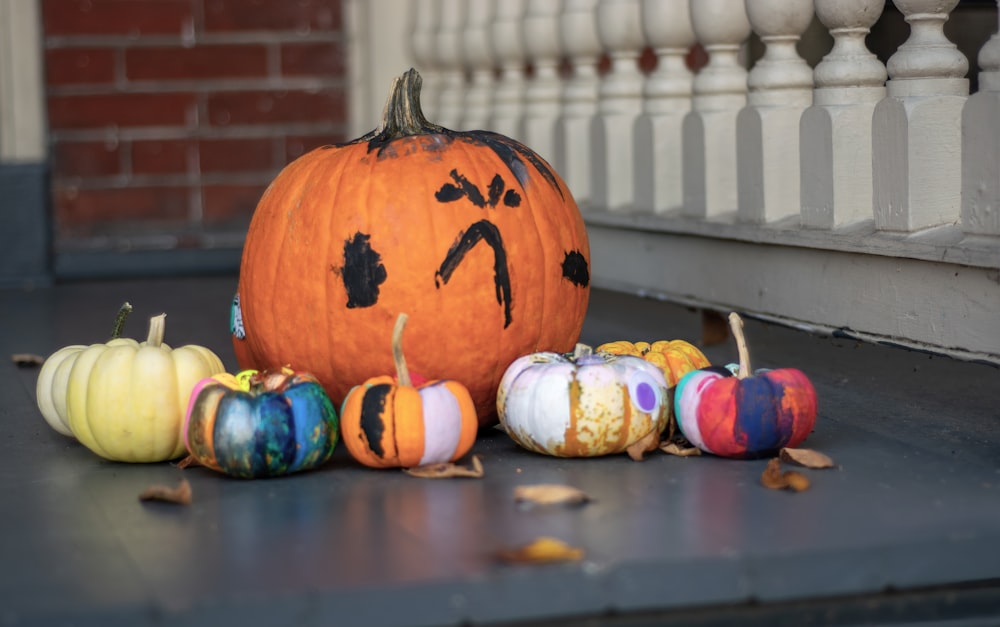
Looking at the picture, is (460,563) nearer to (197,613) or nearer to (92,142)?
(197,613)

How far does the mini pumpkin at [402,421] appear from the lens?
2.26 m

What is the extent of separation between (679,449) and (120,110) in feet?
12.9

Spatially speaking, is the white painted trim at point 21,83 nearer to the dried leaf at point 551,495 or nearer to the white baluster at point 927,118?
the white baluster at point 927,118

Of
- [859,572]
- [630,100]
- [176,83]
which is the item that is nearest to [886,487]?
[859,572]

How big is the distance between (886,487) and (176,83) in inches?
168

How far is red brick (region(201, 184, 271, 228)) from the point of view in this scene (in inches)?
230

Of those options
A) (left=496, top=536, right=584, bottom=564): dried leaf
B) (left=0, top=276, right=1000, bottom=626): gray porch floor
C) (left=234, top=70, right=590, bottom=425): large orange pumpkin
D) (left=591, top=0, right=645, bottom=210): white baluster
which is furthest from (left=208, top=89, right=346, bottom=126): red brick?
(left=496, top=536, right=584, bottom=564): dried leaf

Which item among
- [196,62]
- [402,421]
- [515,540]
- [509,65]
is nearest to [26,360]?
[402,421]

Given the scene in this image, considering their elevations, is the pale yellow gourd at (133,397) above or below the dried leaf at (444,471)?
above

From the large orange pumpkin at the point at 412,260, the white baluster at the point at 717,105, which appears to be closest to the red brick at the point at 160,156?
the white baluster at the point at 717,105

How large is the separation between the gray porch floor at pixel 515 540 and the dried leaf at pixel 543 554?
0.03 metres

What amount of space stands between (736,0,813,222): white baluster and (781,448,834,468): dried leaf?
1.19 meters

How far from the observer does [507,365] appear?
102 inches

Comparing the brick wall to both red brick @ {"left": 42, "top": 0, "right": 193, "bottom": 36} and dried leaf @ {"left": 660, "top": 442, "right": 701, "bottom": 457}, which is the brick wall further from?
dried leaf @ {"left": 660, "top": 442, "right": 701, "bottom": 457}
